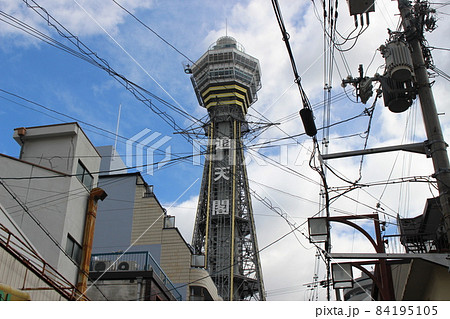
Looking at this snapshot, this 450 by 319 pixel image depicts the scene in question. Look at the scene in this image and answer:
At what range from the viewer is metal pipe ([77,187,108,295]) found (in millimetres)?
23016

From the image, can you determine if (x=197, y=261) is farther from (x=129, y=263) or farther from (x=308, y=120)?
(x=308, y=120)

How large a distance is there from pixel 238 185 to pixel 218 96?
17194 millimetres

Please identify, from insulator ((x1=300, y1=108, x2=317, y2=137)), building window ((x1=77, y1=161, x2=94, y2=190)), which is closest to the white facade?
building window ((x1=77, y1=161, x2=94, y2=190))

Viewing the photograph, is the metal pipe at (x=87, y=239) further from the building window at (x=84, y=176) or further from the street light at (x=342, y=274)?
the street light at (x=342, y=274)

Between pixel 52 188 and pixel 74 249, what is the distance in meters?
2.83

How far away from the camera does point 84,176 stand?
24797 mm

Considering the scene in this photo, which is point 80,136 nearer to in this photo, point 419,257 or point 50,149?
point 50,149

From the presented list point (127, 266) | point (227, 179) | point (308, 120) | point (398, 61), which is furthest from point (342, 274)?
point (227, 179)

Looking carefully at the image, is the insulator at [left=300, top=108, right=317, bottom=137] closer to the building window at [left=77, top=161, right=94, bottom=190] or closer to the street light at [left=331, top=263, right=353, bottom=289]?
the street light at [left=331, top=263, right=353, bottom=289]

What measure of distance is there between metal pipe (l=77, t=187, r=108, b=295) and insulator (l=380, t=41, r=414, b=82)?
15326mm

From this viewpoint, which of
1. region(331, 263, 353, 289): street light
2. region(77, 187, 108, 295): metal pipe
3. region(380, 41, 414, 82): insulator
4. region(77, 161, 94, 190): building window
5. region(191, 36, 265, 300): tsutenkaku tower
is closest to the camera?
region(380, 41, 414, 82): insulator

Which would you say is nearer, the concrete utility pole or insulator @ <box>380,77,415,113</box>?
the concrete utility pole

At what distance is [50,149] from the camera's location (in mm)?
24672

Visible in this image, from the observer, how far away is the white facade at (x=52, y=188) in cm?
2166
